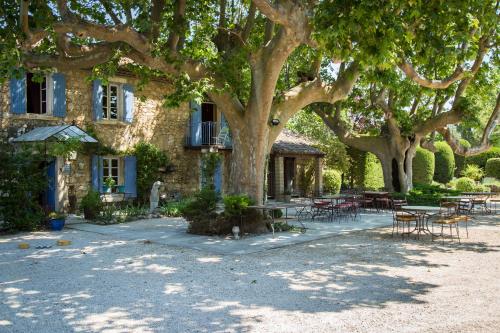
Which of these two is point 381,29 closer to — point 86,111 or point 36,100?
point 86,111

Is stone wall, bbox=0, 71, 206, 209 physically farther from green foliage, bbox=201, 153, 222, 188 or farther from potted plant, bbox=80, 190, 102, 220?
potted plant, bbox=80, 190, 102, 220

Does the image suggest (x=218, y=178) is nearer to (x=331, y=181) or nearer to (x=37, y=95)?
(x=331, y=181)

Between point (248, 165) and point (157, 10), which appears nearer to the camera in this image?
point (157, 10)

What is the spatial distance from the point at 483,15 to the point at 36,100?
13882 millimetres

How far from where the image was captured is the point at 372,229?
1266 cm

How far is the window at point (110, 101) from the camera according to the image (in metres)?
17.3

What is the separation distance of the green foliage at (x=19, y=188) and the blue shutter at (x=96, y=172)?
4.04m

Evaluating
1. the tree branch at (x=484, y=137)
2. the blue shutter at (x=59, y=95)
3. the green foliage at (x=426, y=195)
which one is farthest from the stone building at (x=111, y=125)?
the tree branch at (x=484, y=137)

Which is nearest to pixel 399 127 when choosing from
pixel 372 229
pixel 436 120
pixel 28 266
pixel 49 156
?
pixel 436 120

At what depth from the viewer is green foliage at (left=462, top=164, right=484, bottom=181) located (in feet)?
95.2

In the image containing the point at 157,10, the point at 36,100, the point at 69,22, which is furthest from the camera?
the point at 36,100

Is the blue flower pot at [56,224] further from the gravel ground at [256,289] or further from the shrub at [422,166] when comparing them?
the shrub at [422,166]

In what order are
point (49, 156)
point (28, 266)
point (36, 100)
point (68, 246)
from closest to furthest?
point (28, 266) < point (68, 246) < point (49, 156) < point (36, 100)

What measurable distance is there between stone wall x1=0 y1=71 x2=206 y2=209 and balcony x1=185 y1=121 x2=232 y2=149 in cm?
30
